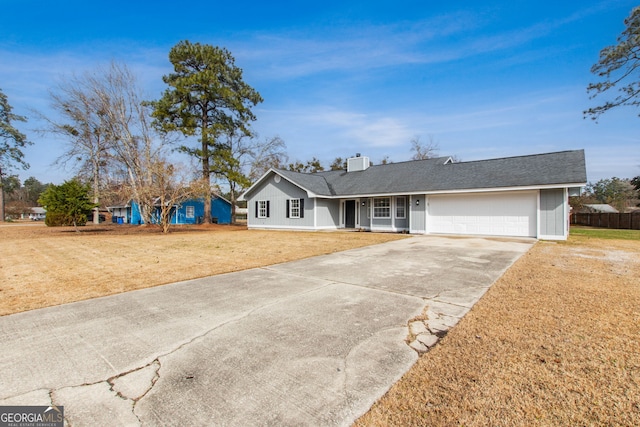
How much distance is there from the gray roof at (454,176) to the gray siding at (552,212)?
71 centimetres

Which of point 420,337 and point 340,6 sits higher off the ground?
point 340,6

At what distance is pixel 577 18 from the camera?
12109mm

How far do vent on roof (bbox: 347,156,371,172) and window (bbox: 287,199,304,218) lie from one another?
5.51 m

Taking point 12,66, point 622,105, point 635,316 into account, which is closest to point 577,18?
point 622,105

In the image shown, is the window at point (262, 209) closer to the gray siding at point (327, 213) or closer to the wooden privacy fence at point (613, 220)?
the gray siding at point (327, 213)

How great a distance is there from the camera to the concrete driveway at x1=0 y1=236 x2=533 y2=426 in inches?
83.0

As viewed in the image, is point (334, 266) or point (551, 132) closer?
point (334, 266)

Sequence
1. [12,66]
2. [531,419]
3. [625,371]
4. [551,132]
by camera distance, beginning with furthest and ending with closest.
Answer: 1. [551,132]
2. [12,66]
3. [625,371]
4. [531,419]

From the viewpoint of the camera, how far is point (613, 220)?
24.7 metres

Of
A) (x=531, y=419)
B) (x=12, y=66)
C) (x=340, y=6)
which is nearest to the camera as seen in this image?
(x=531, y=419)

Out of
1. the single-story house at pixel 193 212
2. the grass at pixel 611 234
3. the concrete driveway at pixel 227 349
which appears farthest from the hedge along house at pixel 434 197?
the single-story house at pixel 193 212

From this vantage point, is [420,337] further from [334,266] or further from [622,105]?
[622,105]

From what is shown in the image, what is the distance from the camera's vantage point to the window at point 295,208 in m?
19.1

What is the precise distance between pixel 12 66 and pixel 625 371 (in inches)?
1011
